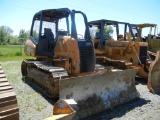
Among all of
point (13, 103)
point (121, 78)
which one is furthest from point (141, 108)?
point (13, 103)

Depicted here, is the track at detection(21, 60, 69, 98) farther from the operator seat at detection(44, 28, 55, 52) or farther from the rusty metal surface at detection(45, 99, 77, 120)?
the rusty metal surface at detection(45, 99, 77, 120)

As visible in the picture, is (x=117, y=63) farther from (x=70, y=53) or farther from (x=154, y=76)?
(x=70, y=53)

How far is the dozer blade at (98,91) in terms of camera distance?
427cm

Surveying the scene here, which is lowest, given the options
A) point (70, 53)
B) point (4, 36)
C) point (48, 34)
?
point (70, 53)

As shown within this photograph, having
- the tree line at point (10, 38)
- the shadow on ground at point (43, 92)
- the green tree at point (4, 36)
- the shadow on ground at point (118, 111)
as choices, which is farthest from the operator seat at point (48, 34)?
the green tree at point (4, 36)

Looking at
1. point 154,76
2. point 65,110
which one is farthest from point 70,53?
point 154,76

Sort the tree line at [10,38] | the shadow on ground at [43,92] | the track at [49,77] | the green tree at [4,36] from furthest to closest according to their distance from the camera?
the green tree at [4,36] < the tree line at [10,38] < the shadow on ground at [43,92] < the track at [49,77]

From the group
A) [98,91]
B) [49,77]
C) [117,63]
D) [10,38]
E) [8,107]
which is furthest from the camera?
[10,38]

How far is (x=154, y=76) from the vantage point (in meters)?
6.54

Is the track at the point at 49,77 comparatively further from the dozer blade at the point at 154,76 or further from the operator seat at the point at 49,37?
the dozer blade at the point at 154,76

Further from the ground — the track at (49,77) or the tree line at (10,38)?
the tree line at (10,38)

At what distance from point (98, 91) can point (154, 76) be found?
9.17 feet

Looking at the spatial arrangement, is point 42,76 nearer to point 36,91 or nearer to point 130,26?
point 36,91

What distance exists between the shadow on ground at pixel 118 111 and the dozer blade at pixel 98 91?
0.10 metres
